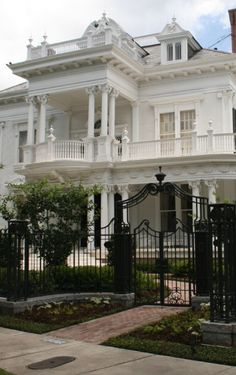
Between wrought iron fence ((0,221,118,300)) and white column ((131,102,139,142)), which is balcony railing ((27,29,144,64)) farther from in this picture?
wrought iron fence ((0,221,118,300))

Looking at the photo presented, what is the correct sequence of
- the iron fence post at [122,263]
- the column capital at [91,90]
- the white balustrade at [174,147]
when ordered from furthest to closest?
the column capital at [91,90]
the white balustrade at [174,147]
the iron fence post at [122,263]

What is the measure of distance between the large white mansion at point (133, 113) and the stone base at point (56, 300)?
461 inches

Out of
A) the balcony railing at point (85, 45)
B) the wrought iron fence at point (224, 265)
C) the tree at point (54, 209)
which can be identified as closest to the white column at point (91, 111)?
the balcony railing at point (85, 45)

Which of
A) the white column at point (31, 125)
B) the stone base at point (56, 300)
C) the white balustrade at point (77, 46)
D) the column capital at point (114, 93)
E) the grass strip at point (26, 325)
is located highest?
the white balustrade at point (77, 46)

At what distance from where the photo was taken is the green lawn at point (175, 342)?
7.29 meters

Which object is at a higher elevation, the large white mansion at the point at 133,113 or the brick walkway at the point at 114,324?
the large white mansion at the point at 133,113

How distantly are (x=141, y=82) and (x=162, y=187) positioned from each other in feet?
53.2

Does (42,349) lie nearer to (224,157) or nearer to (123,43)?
(224,157)

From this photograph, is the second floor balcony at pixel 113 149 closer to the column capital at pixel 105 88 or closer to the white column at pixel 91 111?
the white column at pixel 91 111

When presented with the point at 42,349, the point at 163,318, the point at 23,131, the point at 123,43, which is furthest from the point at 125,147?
the point at 42,349

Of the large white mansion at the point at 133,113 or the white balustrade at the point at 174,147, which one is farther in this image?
the large white mansion at the point at 133,113

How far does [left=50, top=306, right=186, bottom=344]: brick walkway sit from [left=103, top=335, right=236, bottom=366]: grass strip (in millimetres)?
539

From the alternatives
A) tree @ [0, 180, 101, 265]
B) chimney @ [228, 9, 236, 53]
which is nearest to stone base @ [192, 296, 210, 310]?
tree @ [0, 180, 101, 265]

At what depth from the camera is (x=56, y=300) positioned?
12.5 meters
